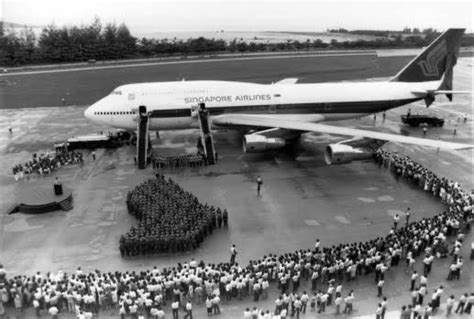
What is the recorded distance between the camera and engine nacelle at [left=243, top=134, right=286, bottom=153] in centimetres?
2966

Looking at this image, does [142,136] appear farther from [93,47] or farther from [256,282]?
[93,47]

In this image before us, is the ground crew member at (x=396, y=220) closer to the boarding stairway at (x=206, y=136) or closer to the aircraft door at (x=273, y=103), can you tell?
the boarding stairway at (x=206, y=136)

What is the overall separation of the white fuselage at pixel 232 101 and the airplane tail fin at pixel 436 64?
3097 mm

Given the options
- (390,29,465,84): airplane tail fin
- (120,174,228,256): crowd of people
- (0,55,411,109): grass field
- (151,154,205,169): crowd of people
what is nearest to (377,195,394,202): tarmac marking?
(120,174,228,256): crowd of people

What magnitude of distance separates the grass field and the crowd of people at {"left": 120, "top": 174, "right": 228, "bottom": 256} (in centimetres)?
3564

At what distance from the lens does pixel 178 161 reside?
1174 inches

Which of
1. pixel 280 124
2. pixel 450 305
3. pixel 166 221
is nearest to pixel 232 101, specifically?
pixel 280 124

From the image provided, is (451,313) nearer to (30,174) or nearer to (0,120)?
(30,174)

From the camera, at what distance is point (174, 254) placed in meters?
18.9

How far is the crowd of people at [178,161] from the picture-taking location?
29688mm

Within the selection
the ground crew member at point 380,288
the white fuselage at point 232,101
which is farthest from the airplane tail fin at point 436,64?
the ground crew member at point 380,288

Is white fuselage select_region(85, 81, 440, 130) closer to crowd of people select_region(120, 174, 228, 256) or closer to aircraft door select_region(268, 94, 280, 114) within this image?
aircraft door select_region(268, 94, 280, 114)

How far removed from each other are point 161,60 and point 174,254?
75.9 metres

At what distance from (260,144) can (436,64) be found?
57.2 feet
